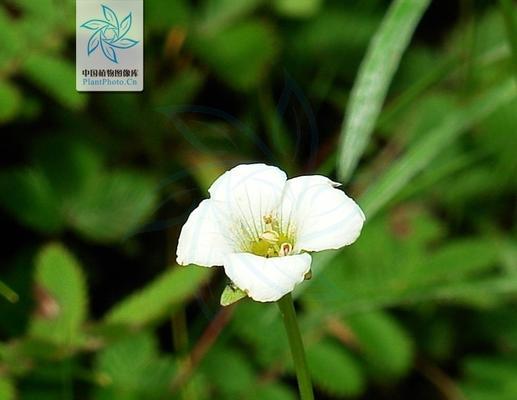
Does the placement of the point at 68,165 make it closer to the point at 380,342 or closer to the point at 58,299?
the point at 58,299

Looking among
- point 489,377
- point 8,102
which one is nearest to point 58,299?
point 8,102

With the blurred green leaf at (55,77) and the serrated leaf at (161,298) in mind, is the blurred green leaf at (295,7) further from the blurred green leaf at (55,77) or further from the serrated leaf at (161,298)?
the serrated leaf at (161,298)

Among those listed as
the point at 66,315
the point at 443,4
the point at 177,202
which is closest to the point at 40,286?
the point at 66,315

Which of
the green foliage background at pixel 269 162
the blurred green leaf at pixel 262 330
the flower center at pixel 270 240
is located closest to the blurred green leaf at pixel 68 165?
the green foliage background at pixel 269 162

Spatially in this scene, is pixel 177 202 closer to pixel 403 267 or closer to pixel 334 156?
pixel 334 156

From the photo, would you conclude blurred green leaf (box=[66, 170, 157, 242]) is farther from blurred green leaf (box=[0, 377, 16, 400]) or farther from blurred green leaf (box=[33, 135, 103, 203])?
blurred green leaf (box=[0, 377, 16, 400])

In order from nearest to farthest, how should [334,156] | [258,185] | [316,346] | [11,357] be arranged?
[258,185], [11,357], [316,346], [334,156]
